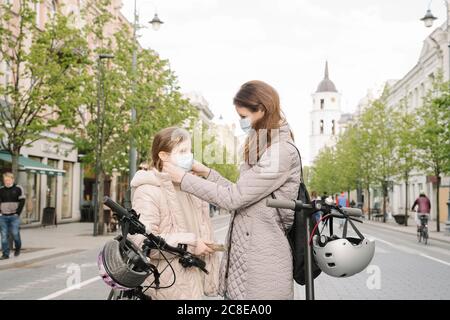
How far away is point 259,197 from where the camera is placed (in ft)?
8.86

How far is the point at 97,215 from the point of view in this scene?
74.1ft

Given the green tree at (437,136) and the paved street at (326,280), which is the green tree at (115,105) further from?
the green tree at (437,136)

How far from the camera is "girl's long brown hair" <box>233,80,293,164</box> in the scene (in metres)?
2.79

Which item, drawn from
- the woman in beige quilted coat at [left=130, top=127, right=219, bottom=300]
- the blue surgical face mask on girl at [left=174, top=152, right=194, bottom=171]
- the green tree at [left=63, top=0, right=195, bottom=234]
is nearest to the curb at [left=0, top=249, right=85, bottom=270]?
the green tree at [left=63, top=0, right=195, bottom=234]

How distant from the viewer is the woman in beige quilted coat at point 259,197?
8.86 ft

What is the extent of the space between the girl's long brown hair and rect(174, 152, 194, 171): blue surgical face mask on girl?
1.09ft

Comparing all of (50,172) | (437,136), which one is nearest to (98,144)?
(50,172)

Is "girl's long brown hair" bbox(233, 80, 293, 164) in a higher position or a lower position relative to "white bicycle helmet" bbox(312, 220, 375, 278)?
higher

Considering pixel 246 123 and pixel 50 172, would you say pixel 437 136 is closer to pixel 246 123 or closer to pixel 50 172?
pixel 50 172

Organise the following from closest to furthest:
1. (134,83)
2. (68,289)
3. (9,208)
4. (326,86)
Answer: (68,289) < (9,208) < (134,83) < (326,86)

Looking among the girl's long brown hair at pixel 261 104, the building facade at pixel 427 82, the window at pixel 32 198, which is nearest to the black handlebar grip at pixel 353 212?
the girl's long brown hair at pixel 261 104

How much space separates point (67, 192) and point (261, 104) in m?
33.0

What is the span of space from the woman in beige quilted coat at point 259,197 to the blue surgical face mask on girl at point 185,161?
0.29 feet

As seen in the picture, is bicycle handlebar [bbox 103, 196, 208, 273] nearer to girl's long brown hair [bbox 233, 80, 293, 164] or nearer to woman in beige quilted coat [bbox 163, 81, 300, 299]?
woman in beige quilted coat [bbox 163, 81, 300, 299]
